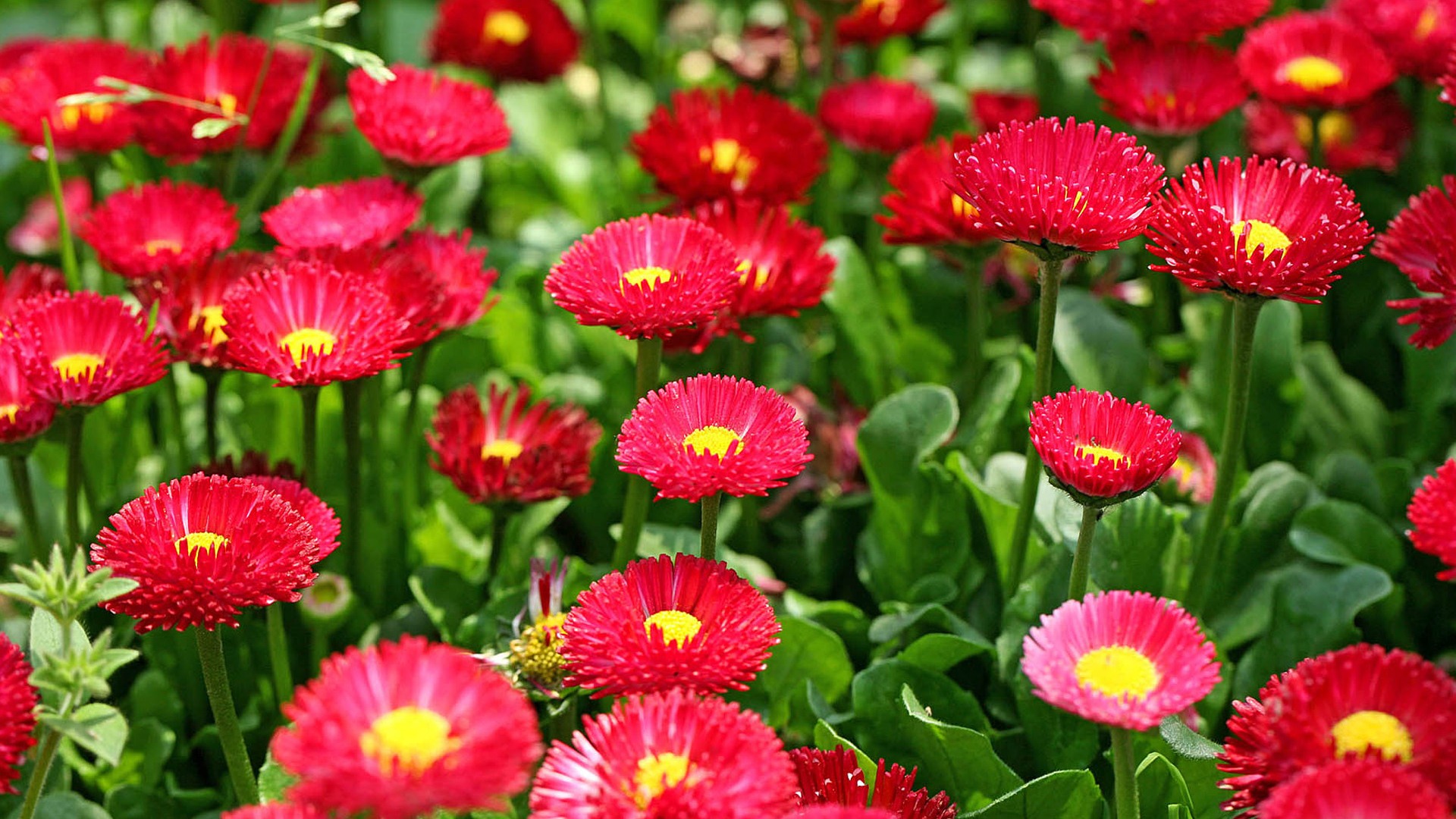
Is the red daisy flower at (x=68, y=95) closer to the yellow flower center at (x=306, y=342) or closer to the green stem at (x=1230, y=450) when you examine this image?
the yellow flower center at (x=306, y=342)

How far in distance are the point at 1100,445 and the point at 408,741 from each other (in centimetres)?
64

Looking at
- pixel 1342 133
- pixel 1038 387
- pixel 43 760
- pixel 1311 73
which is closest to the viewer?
pixel 43 760

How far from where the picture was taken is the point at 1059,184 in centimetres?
124

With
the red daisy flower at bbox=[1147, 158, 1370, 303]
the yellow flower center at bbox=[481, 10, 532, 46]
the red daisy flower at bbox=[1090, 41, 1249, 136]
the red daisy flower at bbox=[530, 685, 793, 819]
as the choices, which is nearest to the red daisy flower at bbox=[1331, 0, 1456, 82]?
the red daisy flower at bbox=[1090, 41, 1249, 136]

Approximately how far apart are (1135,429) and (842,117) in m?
0.96

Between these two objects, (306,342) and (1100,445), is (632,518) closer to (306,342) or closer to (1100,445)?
(306,342)

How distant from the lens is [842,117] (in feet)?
6.76

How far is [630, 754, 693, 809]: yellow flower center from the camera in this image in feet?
3.26

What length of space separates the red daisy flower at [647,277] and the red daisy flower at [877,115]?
670mm

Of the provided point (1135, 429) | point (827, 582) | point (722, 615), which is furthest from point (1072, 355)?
point (722, 615)

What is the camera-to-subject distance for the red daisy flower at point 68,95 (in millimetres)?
1827

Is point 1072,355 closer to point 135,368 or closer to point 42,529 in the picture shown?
point 135,368

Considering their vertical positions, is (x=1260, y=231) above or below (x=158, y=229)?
above

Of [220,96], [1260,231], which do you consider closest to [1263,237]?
[1260,231]
